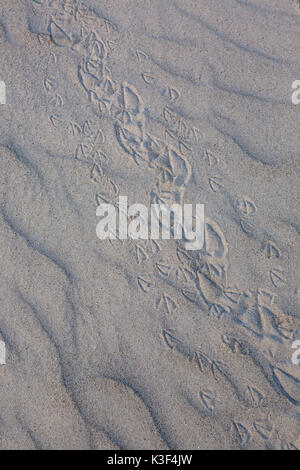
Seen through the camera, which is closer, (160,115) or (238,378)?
(238,378)

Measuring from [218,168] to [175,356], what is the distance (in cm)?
85

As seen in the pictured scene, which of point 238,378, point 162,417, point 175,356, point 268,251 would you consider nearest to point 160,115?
point 268,251

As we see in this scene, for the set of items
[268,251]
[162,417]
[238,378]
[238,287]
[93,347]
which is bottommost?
[162,417]

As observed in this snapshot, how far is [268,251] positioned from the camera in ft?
5.23

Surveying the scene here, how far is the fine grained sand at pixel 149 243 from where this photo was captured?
1544 millimetres

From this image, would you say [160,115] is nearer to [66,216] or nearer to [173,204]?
[173,204]

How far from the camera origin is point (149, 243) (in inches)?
63.6

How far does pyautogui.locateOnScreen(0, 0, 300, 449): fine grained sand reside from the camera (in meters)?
1.54

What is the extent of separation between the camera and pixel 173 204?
1634 mm

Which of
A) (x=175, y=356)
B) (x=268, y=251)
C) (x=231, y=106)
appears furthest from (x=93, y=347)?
(x=231, y=106)

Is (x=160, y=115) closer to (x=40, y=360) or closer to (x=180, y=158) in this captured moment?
(x=180, y=158)

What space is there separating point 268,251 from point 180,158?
1.88 ft

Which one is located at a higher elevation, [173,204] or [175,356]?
[173,204]

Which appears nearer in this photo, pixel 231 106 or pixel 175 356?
pixel 175 356
